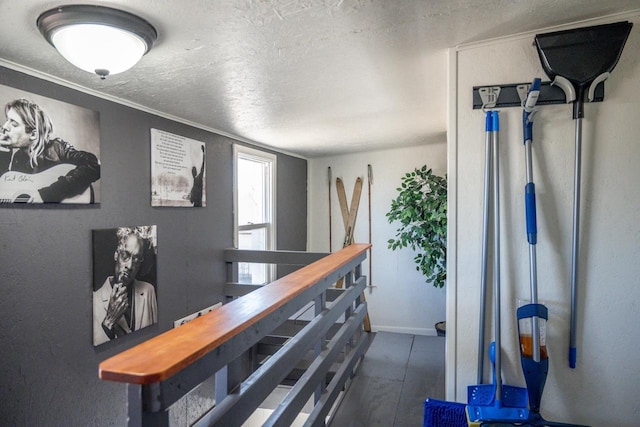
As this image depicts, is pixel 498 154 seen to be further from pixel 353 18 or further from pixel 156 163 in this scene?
pixel 156 163

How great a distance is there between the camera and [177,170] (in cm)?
268

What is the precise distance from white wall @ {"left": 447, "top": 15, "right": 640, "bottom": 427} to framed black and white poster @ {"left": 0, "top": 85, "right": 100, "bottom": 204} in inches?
71.7

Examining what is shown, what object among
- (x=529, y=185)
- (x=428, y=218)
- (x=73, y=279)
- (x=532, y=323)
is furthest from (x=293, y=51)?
(x=428, y=218)

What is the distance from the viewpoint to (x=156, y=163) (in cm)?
248

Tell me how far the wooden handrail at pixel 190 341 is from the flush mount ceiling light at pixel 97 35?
37.7 inches

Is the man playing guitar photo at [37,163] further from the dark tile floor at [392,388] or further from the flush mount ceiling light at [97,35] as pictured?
the dark tile floor at [392,388]

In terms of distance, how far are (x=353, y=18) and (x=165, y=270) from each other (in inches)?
79.3

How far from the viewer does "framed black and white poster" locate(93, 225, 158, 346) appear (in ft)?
6.73

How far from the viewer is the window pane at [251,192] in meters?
3.67

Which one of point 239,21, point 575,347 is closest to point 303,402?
point 575,347

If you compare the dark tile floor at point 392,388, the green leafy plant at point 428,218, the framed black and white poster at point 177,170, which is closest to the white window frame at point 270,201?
the framed black and white poster at point 177,170

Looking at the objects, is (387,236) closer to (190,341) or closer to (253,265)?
(253,265)

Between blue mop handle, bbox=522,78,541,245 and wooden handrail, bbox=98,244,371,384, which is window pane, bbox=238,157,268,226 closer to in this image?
wooden handrail, bbox=98,244,371,384

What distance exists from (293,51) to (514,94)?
90cm
